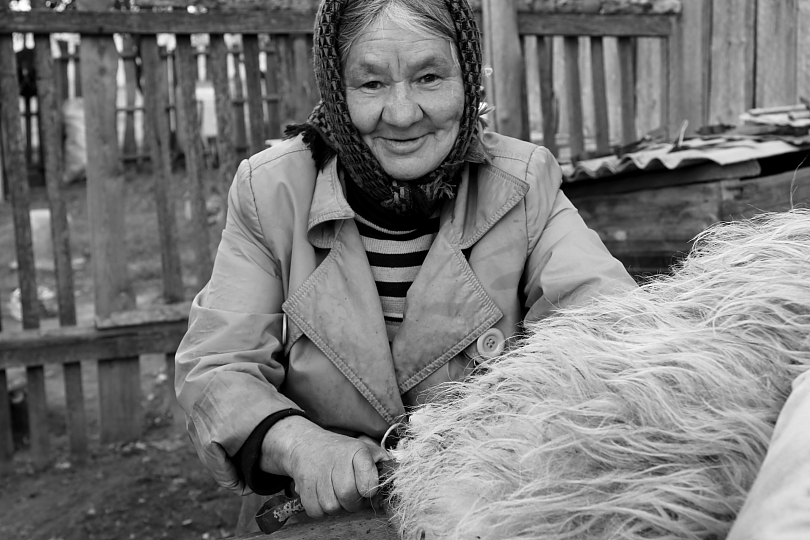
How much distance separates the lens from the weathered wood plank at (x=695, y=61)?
5.30 metres

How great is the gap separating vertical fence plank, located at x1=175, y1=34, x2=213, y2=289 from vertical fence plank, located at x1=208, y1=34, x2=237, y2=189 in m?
0.12

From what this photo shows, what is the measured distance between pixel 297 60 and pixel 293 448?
10.5 ft

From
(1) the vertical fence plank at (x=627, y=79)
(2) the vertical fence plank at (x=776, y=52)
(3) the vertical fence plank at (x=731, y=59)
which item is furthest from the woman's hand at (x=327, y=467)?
(2) the vertical fence plank at (x=776, y=52)

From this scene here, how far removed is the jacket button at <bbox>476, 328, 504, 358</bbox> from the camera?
6.71 feet

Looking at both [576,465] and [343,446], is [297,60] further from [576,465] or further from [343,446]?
[576,465]

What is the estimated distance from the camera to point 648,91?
5.83 m

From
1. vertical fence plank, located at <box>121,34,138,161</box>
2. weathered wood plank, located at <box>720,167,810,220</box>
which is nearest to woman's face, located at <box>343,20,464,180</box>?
weathered wood plank, located at <box>720,167,810,220</box>

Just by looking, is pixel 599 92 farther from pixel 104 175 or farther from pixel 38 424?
pixel 38 424

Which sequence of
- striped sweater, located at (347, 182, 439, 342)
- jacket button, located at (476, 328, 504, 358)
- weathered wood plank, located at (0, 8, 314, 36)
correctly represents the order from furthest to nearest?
weathered wood plank, located at (0, 8, 314, 36) < striped sweater, located at (347, 182, 439, 342) < jacket button, located at (476, 328, 504, 358)

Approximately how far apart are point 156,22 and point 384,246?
2720 mm

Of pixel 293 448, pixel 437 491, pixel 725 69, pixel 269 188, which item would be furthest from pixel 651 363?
pixel 725 69

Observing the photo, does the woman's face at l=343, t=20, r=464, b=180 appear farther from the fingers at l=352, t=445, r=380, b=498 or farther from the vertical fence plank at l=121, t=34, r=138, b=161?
the vertical fence plank at l=121, t=34, r=138, b=161

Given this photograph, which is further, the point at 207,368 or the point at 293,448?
the point at 207,368

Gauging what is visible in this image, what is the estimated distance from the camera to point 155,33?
429cm
